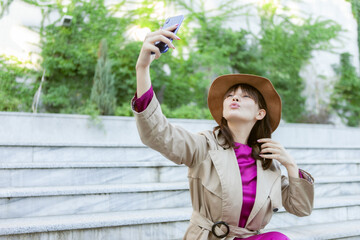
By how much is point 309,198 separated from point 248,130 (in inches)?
Answer: 16.6

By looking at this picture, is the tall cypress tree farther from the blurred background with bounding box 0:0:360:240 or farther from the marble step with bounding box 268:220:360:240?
the marble step with bounding box 268:220:360:240

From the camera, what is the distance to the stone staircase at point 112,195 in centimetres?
205

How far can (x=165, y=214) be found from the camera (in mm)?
2238

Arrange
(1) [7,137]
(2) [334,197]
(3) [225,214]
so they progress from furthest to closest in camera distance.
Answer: (1) [7,137] < (2) [334,197] < (3) [225,214]

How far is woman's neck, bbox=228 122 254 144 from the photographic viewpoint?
162cm

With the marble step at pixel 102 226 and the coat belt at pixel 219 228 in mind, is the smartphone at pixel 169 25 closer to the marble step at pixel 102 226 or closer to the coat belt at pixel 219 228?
the coat belt at pixel 219 228

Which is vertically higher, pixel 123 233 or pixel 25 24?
pixel 25 24

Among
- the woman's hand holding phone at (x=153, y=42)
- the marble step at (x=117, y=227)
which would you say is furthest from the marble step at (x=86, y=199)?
the woman's hand holding phone at (x=153, y=42)

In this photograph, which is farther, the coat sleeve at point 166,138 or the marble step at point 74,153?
the marble step at point 74,153

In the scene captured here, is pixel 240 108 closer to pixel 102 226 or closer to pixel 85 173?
pixel 102 226

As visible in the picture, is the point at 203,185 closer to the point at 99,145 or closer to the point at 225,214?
the point at 225,214

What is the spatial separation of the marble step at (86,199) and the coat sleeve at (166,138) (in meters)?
1.14

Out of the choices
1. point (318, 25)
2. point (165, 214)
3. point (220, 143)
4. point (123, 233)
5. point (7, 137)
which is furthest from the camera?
point (318, 25)

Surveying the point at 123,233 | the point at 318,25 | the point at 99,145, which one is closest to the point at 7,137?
the point at 99,145
